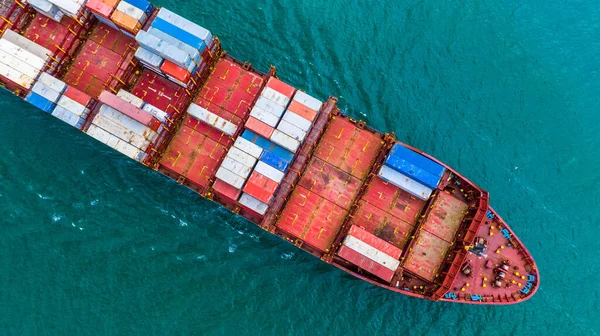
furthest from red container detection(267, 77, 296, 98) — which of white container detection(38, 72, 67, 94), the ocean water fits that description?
white container detection(38, 72, 67, 94)

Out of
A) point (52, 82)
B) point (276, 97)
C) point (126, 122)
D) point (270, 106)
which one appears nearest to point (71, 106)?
point (52, 82)

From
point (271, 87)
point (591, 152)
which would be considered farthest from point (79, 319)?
point (591, 152)

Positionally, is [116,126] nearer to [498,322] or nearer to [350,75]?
[350,75]

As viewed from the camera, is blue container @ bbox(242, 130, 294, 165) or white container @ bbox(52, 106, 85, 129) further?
blue container @ bbox(242, 130, 294, 165)

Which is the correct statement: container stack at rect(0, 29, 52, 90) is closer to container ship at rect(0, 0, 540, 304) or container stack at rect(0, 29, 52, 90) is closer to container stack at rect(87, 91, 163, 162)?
container ship at rect(0, 0, 540, 304)

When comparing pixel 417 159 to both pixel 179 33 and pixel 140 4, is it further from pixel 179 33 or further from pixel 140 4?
pixel 140 4

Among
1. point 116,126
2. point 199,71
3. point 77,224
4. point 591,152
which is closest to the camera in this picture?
point 116,126

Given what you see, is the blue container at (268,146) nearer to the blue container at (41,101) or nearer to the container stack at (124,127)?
the container stack at (124,127)
